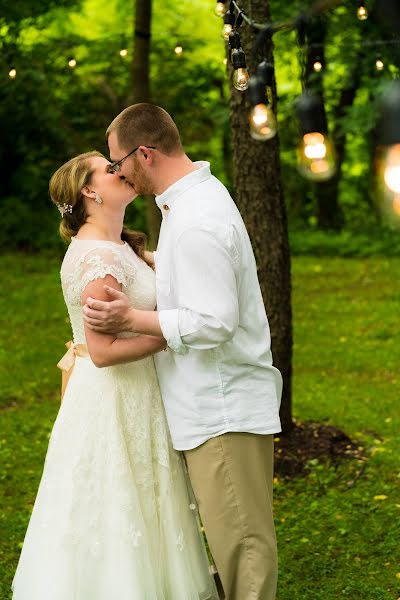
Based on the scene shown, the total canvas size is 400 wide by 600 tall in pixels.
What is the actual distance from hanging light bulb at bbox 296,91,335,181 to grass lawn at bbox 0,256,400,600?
7.01 ft

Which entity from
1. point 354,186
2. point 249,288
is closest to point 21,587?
point 249,288

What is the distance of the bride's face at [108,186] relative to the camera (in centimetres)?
358

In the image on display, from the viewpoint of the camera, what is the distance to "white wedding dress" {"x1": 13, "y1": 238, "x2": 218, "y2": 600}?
11.3ft

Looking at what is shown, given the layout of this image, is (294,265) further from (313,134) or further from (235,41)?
(313,134)

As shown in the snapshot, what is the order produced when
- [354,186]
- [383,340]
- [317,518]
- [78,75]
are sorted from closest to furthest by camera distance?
[317,518], [383,340], [78,75], [354,186]

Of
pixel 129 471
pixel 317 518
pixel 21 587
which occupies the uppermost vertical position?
pixel 129 471

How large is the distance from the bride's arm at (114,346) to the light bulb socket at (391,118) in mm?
1344

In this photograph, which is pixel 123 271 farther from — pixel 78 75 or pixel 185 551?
pixel 78 75

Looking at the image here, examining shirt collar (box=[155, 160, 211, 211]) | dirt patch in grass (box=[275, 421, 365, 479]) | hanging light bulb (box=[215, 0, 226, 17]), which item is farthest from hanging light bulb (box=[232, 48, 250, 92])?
dirt patch in grass (box=[275, 421, 365, 479])

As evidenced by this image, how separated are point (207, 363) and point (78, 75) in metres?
12.0

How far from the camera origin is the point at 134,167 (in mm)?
3297

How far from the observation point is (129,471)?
138 inches

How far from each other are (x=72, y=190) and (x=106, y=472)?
3.54 feet

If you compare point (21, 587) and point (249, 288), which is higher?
point (249, 288)
